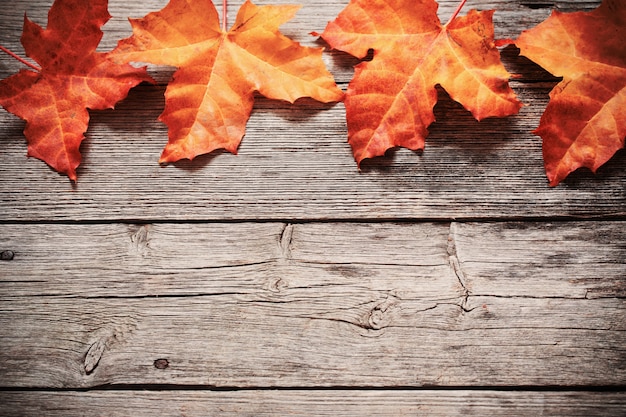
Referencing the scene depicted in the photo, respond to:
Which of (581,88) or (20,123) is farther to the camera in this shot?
(20,123)

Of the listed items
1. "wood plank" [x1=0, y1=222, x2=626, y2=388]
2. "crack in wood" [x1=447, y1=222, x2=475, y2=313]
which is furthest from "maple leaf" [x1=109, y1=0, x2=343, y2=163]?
"crack in wood" [x1=447, y1=222, x2=475, y2=313]

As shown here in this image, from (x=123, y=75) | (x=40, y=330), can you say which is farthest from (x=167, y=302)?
(x=123, y=75)

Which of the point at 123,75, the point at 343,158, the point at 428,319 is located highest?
the point at 123,75

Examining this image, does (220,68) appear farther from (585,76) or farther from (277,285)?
(585,76)

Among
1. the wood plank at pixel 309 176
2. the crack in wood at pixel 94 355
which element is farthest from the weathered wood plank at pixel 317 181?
the crack in wood at pixel 94 355

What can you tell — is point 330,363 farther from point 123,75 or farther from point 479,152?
point 123,75

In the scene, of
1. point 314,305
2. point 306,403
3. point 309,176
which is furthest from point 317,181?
point 306,403
